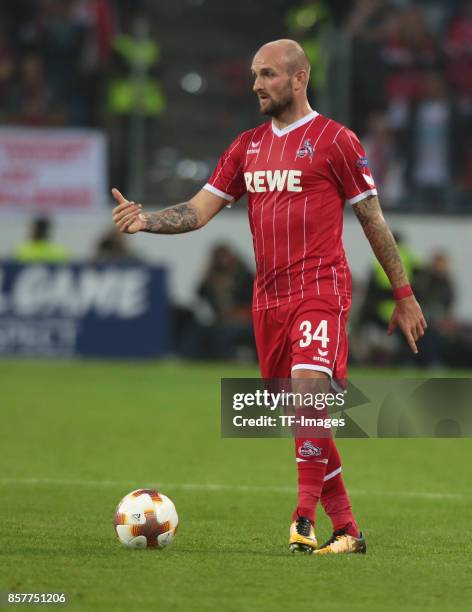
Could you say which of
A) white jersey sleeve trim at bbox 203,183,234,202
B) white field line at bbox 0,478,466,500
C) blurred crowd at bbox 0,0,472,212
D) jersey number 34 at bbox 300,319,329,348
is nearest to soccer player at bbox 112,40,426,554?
jersey number 34 at bbox 300,319,329,348

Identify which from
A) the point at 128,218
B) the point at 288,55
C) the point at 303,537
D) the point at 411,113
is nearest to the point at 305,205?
the point at 288,55

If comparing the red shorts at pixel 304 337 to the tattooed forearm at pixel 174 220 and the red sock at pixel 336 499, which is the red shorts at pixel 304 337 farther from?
the tattooed forearm at pixel 174 220

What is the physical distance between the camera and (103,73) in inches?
824

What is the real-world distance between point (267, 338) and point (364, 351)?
43.0 feet

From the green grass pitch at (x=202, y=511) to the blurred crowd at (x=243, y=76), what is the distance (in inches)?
247

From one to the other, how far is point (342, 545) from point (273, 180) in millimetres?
1663

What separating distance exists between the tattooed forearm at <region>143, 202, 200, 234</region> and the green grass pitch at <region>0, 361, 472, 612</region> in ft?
4.76

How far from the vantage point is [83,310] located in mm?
18906

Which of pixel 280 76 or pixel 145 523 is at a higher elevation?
pixel 280 76

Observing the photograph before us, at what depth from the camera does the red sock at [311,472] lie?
6.46m

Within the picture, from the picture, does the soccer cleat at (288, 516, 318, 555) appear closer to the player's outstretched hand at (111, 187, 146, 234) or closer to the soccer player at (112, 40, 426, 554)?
the soccer player at (112, 40, 426, 554)

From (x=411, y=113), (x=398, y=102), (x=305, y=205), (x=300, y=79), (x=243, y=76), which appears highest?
(x=243, y=76)

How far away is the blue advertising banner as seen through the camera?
18.8 meters

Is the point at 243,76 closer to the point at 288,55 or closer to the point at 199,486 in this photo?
the point at 199,486
